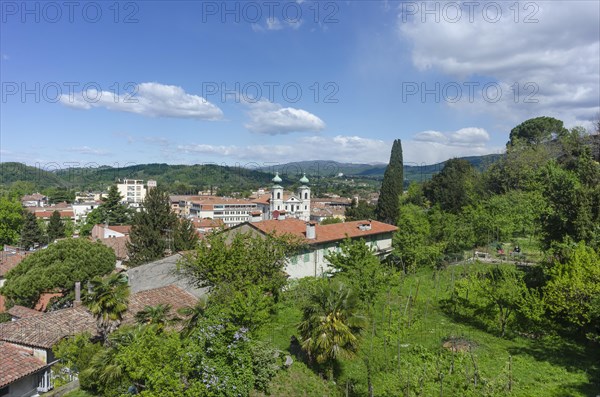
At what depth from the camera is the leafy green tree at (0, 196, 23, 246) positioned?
6312 centimetres

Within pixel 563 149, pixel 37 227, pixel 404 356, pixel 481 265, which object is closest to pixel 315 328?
pixel 404 356

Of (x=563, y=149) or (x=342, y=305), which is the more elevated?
(x=563, y=149)

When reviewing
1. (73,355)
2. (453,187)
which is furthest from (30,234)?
(453,187)

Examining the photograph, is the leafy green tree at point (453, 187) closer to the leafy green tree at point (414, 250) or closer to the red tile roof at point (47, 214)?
the leafy green tree at point (414, 250)

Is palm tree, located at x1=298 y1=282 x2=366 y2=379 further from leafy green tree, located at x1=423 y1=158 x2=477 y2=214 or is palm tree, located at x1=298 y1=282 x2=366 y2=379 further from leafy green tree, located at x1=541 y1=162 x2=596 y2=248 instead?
leafy green tree, located at x1=423 y1=158 x2=477 y2=214

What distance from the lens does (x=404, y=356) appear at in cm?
1538

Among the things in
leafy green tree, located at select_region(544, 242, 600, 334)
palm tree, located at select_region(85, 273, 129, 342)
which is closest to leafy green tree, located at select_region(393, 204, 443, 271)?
leafy green tree, located at select_region(544, 242, 600, 334)

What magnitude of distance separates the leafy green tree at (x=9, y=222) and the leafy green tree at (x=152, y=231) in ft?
131

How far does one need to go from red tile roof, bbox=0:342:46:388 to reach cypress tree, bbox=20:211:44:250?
53356 mm

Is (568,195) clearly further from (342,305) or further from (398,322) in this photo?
(342,305)

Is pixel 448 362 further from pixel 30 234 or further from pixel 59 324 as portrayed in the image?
pixel 30 234

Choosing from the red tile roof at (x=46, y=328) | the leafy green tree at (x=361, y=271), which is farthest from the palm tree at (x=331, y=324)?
the red tile roof at (x=46, y=328)

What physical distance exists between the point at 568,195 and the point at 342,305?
18397mm

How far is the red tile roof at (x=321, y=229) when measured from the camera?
31078mm
